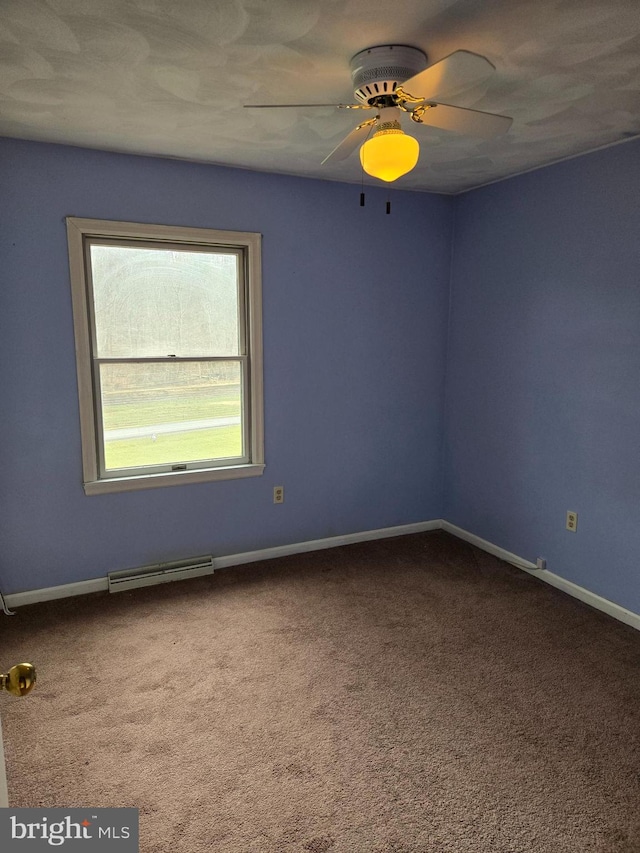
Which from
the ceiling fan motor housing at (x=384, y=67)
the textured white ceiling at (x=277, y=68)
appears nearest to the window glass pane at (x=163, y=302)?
the textured white ceiling at (x=277, y=68)

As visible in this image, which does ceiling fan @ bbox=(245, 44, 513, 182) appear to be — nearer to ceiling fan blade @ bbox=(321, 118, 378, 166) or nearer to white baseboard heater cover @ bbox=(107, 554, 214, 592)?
ceiling fan blade @ bbox=(321, 118, 378, 166)

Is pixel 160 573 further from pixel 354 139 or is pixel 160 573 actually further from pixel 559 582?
pixel 354 139

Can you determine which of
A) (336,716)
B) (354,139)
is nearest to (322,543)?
(336,716)

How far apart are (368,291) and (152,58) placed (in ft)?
6.81

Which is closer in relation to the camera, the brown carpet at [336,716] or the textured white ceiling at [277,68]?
the textured white ceiling at [277,68]

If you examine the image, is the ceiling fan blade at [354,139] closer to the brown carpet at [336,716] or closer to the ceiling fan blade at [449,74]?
the ceiling fan blade at [449,74]

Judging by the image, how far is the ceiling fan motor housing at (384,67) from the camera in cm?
175

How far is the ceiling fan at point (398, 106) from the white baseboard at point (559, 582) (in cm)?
243

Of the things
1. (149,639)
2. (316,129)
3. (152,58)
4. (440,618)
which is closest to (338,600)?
(440,618)

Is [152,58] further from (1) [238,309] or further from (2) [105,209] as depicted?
(1) [238,309]

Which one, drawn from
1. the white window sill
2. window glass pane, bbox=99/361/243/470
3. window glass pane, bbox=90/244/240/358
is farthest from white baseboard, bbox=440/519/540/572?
window glass pane, bbox=90/244/240/358

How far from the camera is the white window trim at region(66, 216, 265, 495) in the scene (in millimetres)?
2869

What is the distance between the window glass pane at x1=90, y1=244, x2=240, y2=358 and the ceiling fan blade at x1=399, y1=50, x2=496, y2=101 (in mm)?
1838

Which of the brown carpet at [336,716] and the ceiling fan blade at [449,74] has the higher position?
the ceiling fan blade at [449,74]
